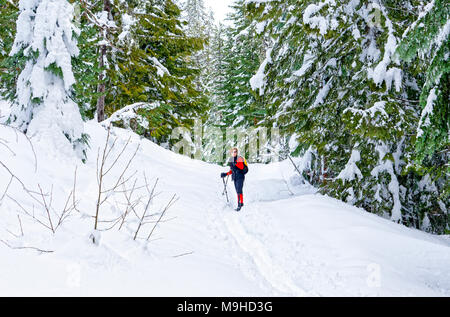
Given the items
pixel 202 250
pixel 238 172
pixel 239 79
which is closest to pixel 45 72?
pixel 238 172

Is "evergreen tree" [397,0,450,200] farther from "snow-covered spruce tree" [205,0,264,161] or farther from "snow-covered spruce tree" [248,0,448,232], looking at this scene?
"snow-covered spruce tree" [205,0,264,161]

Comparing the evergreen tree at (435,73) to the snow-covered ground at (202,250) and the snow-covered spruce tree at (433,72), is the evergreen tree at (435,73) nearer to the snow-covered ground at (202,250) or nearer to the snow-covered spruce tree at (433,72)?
the snow-covered spruce tree at (433,72)

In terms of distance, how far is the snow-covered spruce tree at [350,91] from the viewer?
641 cm

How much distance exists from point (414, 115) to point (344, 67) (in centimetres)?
250

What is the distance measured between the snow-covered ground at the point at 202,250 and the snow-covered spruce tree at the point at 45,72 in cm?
48

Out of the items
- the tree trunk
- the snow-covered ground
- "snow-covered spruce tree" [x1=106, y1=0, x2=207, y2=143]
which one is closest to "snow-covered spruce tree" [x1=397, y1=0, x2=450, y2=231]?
the snow-covered ground

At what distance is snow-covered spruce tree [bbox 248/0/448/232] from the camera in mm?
6414

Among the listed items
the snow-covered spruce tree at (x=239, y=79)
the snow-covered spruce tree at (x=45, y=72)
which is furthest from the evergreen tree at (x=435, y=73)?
the snow-covered spruce tree at (x=239, y=79)

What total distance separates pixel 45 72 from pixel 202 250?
6411 mm

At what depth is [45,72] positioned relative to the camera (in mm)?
8156

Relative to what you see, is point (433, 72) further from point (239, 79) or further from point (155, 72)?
point (239, 79)

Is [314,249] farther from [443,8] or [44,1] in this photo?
[44,1]

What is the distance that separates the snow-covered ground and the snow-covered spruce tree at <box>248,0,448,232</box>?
986mm

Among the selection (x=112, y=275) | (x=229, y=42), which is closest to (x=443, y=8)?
(x=112, y=275)
